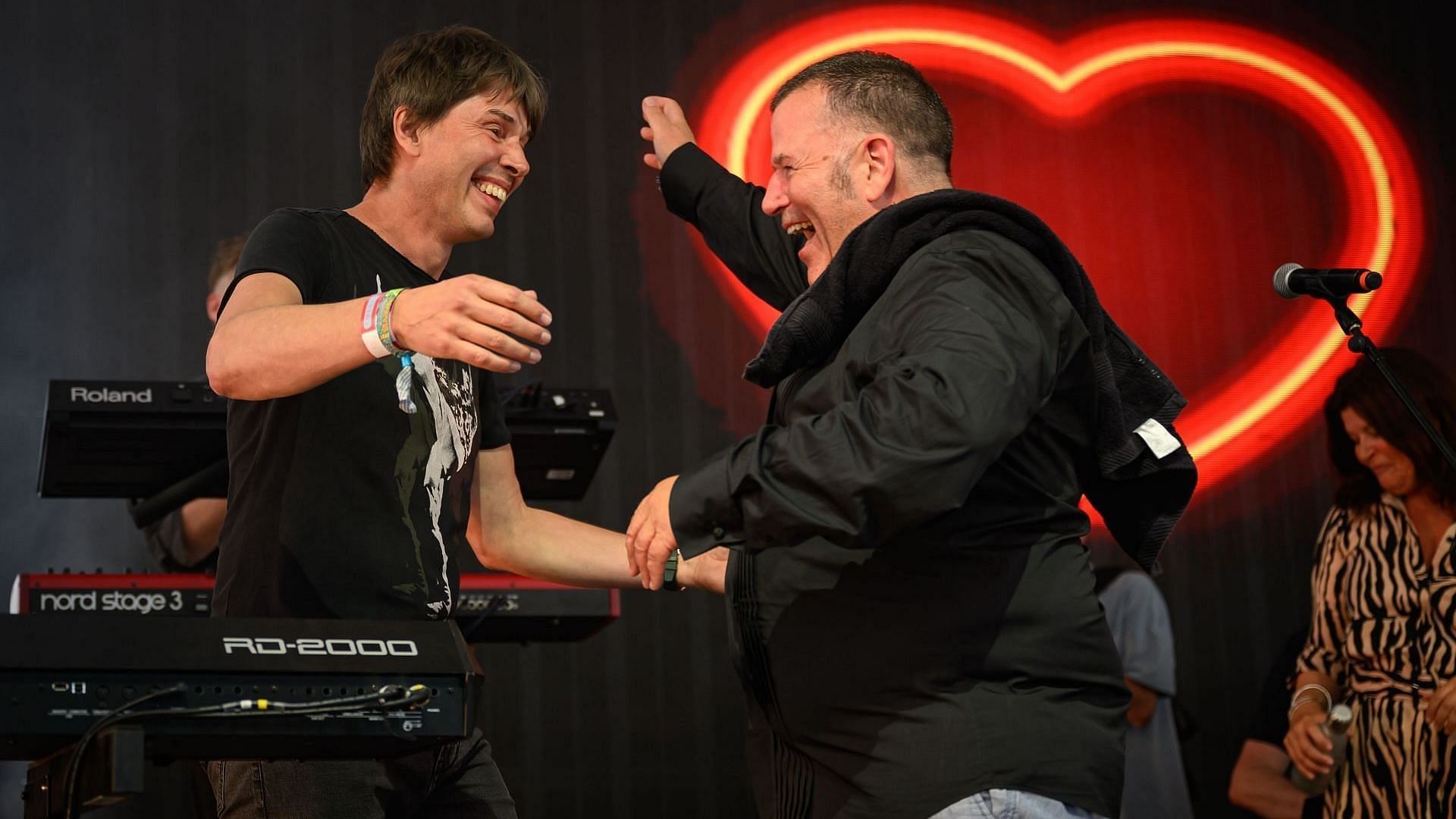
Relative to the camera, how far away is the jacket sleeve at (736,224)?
2.93 metres

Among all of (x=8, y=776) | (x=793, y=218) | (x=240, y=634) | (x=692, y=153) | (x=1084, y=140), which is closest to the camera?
(x=240, y=634)

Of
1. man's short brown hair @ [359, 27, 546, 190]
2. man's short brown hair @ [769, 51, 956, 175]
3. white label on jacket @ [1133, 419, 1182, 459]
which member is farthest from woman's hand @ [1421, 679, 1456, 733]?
man's short brown hair @ [359, 27, 546, 190]

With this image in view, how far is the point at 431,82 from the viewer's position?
102 inches

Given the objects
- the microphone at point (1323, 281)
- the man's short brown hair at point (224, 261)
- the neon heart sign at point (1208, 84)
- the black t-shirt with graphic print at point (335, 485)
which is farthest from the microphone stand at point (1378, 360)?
the man's short brown hair at point (224, 261)

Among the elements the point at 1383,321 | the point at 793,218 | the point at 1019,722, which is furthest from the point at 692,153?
the point at 1383,321

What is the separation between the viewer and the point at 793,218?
2.42 meters

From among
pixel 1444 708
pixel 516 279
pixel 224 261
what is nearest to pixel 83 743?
pixel 224 261

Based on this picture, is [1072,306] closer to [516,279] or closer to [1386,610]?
[1386,610]

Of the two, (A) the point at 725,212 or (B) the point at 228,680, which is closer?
(B) the point at 228,680

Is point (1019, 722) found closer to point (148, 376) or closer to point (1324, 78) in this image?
point (148, 376)

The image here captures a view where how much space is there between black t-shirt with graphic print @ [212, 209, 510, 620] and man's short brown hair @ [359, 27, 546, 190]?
0.30m

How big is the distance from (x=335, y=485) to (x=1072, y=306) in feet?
3.53

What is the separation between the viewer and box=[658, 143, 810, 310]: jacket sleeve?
2.93 meters

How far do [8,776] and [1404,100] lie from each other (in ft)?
18.1
